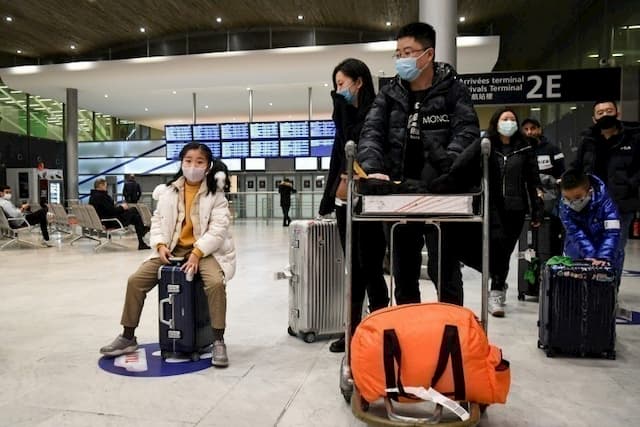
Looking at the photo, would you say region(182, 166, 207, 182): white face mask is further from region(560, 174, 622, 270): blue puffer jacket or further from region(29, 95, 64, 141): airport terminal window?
region(29, 95, 64, 141): airport terminal window

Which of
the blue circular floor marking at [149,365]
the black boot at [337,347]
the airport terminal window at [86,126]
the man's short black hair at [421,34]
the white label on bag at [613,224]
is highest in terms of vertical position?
the airport terminal window at [86,126]

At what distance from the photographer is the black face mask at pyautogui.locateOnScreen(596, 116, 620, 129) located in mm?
4022

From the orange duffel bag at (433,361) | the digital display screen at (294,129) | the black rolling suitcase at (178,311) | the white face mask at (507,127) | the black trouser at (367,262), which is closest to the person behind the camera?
the orange duffel bag at (433,361)

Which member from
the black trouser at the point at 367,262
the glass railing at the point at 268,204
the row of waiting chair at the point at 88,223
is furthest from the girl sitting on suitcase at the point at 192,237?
the glass railing at the point at 268,204

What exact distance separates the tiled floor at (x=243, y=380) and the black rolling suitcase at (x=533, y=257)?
16 cm

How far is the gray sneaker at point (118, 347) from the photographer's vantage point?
9.80ft

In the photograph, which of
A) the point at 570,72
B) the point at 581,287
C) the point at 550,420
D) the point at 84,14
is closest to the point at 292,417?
the point at 550,420

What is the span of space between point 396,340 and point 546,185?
12.0ft

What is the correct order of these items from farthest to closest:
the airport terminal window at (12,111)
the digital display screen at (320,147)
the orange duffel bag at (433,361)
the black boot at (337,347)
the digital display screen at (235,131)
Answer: the airport terminal window at (12,111)
the digital display screen at (235,131)
the digital display screen at (320,147)
the black boot at (337,347)
the orange duffel bag at (433,361)

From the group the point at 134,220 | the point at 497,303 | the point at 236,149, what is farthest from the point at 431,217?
the point at 236,149

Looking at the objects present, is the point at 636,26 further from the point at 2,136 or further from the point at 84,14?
the point at 2,136

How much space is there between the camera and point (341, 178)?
2.81 m

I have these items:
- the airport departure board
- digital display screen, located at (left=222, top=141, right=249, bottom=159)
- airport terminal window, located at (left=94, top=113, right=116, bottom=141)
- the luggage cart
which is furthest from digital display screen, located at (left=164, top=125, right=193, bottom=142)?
the luggage cart

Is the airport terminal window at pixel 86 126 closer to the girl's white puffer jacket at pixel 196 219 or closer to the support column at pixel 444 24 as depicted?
the support column at pixel 444 24
